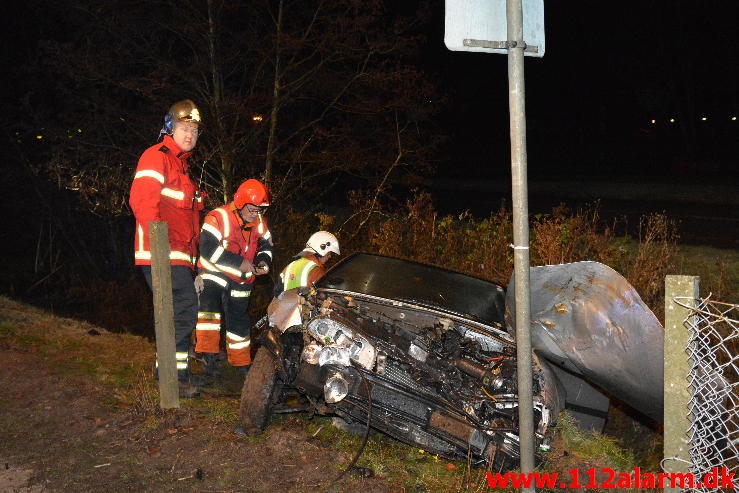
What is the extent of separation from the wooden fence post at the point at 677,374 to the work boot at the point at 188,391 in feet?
11.0

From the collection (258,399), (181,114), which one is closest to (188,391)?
(258,399)

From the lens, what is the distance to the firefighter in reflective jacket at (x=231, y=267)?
555cm

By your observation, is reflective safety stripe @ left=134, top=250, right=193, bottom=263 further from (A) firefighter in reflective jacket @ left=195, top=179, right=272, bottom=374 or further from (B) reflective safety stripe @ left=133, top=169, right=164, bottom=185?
Result: (B) reflective safety stripe @ left=133, top=169, right=164, bottom=185

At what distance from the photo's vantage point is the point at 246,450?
13.5 feet

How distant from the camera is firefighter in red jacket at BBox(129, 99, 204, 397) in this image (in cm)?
502

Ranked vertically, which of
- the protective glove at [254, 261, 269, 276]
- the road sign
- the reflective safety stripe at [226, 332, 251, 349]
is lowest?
the reflective safety stripe at [226, 332, 251, 349]

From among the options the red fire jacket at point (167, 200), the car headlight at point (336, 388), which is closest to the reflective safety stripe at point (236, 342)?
the red fire jacket at point (167, 200)

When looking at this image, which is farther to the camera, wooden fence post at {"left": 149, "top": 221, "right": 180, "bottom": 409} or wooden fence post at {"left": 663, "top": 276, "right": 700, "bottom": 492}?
wooden fence post at {"left": 149, "top": 221, "right": 180, "bottom": 409}

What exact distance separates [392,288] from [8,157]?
1396 cm

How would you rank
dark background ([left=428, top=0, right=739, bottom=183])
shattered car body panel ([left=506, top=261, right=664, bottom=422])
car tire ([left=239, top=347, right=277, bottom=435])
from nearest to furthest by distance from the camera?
shattered car body panel ([left=506, top=261, right=664, bottom=422]) < car tire ([left=239, top=347, right=277, bottom=435]) < dark background ([left=428, top=0, right=739, bottom=183])

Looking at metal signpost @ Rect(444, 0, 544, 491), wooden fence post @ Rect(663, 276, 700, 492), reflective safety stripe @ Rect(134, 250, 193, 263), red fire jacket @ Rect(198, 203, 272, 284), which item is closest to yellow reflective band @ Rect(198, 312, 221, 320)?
red fire jacket @ Rect(198, 203, 272, 284)

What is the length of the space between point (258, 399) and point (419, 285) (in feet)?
4.43

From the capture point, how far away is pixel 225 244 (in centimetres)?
560

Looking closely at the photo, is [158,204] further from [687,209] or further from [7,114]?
[687,209]
